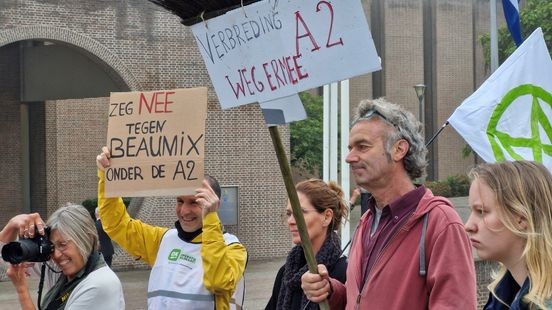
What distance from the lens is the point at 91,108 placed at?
25.9 m

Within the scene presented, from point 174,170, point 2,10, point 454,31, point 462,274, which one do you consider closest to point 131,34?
point 2,10

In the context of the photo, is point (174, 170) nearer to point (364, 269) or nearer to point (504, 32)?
point (364, 269)

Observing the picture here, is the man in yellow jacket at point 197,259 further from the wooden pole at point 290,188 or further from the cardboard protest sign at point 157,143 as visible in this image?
the wooden pole at point 290,188

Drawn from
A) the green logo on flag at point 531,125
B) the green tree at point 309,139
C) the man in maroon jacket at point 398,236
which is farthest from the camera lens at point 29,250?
the green tree at point 309,139

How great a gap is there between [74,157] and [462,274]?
23.8m

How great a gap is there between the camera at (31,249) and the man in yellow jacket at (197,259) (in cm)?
61

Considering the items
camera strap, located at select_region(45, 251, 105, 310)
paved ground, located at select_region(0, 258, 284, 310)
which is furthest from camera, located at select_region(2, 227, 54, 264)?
paved ground, located at select_region(0, 258, 284, 310)

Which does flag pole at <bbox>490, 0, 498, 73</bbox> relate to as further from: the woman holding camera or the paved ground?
the woman holding camera

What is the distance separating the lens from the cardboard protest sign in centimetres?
457

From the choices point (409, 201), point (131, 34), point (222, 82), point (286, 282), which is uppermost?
point (131, 34)

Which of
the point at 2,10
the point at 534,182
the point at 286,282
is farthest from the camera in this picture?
the point at 2,10

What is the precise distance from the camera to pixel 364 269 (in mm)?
3586

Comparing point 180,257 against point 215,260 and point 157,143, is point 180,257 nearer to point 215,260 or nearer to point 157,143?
point 215,260

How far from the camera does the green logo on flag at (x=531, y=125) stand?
237 inches
